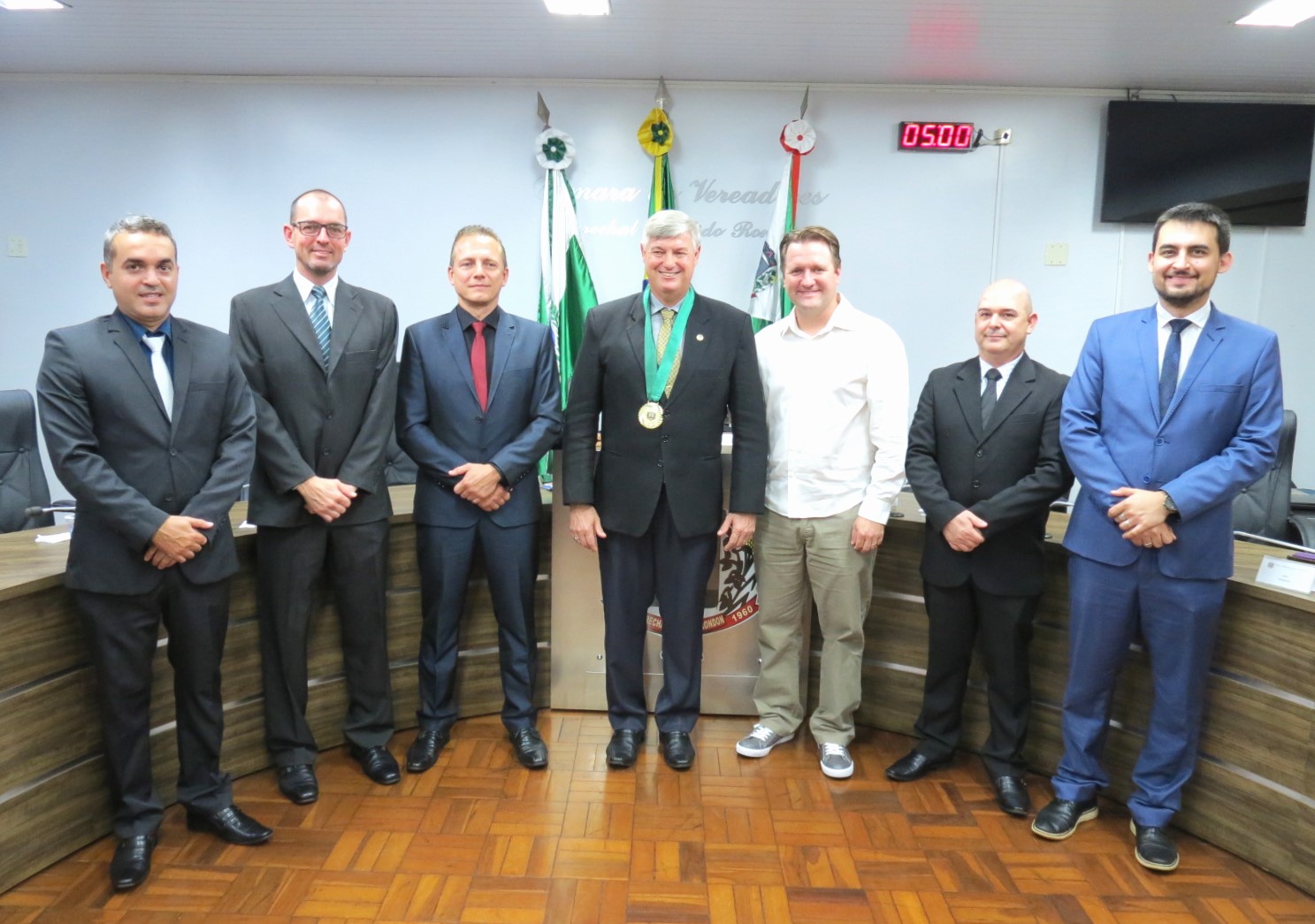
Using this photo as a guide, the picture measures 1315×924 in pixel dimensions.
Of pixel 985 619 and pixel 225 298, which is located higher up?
pixel 225 298

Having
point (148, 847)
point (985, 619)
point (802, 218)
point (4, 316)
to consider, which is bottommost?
point (148, 847)

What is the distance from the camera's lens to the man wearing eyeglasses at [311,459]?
2406mm

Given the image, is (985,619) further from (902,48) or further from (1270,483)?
(902,48)

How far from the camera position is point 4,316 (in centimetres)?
504

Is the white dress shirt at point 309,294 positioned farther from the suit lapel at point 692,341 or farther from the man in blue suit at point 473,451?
the suit lapel at point 692,341

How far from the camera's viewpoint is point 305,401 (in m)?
2.43

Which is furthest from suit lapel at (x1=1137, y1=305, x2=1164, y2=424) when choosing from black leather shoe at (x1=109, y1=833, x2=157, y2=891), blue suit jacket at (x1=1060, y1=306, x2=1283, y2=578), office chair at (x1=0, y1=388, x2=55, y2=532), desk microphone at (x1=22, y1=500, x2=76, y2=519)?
office chair at (x1=0, y1=388, x2=55, y2=532)

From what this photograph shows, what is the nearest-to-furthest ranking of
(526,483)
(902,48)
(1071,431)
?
(1071,431) < (526,483) < (902,48)

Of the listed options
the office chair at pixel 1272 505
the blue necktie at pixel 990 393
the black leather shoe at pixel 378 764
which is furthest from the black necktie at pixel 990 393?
the black leather shoe at pixel 378 764

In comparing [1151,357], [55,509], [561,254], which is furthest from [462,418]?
[561,254]

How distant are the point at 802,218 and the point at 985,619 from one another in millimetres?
2994

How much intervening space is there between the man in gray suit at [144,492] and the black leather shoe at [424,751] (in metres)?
0.62

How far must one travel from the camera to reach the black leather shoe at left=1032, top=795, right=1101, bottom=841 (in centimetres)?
236

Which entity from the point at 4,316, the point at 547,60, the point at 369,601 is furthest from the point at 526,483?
the point at 4,316
